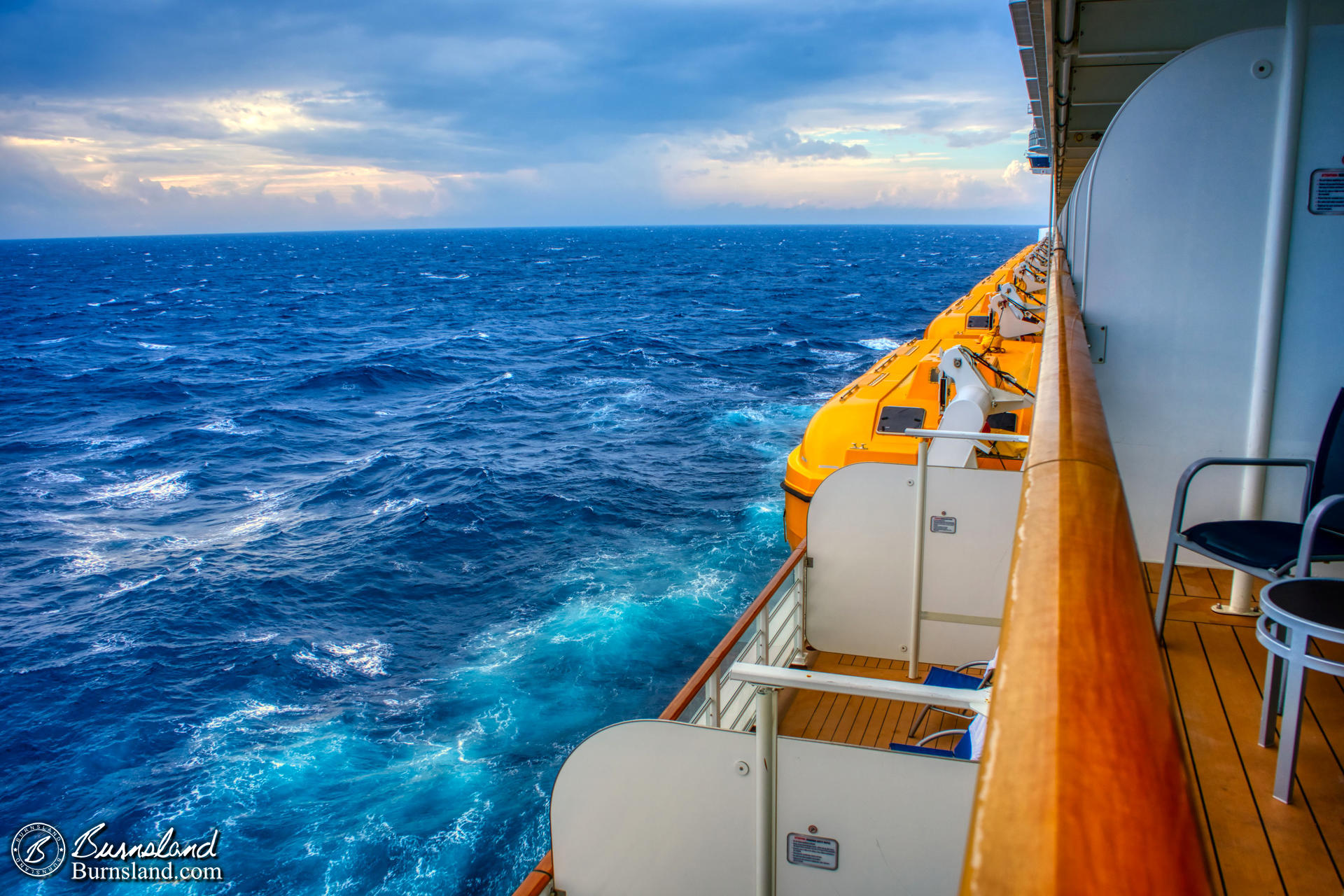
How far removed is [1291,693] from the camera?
222cm

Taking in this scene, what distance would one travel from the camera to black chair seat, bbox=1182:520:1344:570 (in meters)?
2.62

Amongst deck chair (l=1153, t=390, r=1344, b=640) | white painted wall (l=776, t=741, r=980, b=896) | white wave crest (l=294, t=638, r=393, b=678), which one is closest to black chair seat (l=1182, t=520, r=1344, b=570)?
deck chair (l=1153, t=390, r=1344, b=640)

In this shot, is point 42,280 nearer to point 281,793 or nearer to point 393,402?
point 393,402

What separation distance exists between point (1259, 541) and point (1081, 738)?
2.90 meters

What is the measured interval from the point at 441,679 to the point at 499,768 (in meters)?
2.04

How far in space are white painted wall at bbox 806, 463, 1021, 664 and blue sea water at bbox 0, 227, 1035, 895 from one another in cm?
413

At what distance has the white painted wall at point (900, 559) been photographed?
4.84 m

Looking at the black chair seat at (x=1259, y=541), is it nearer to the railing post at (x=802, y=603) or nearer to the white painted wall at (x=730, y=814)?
the white painted wall at (x=730, y=814)

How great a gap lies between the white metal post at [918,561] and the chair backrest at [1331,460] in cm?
180

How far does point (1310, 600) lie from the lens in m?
2.10

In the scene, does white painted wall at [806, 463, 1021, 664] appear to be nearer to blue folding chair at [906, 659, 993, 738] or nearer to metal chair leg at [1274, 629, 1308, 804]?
blue folding chair at [906, 659, 993, 738]

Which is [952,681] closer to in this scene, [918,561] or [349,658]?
[918,561]

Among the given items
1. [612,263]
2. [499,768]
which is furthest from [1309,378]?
[612,263]

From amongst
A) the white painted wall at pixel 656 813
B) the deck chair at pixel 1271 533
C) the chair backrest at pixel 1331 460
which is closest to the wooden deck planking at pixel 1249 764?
the deck chair at pixel 1271 533
